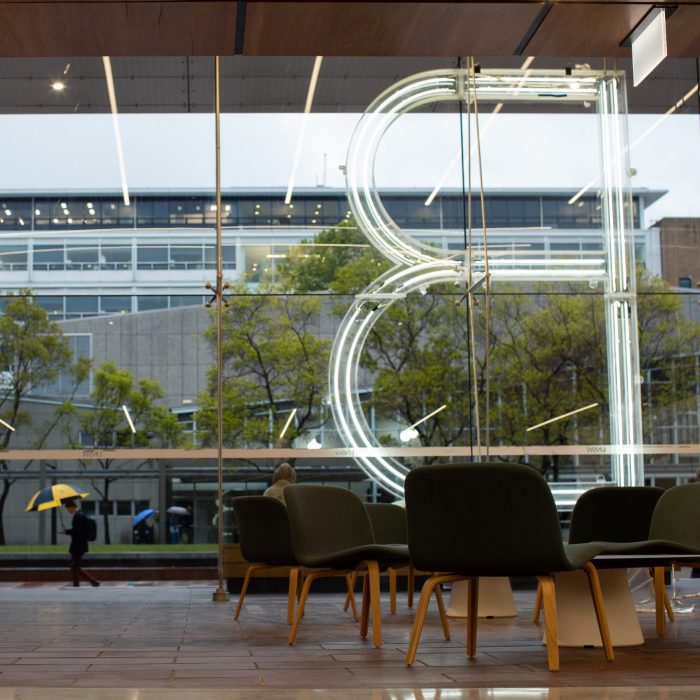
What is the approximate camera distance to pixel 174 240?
10.4 metres

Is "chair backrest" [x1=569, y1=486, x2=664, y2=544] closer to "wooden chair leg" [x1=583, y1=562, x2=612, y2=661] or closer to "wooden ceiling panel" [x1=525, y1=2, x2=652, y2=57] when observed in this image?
"wooden chair leg" [x1=583, y1=562, x2=612, y2=661]

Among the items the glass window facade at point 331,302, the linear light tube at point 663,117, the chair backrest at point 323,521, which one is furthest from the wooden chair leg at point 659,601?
the linear light tube at point 663,117

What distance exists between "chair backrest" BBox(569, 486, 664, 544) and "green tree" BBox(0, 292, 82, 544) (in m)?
6.19

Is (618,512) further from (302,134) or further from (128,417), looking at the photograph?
(302,134)

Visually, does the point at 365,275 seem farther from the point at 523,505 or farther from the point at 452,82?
the point at 523,505

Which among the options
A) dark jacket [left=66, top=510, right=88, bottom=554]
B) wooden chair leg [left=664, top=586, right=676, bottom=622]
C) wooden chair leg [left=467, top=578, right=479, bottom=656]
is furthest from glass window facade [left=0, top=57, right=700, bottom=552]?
wooden chair leg [left=467, top=578, right=479, bottom=656]

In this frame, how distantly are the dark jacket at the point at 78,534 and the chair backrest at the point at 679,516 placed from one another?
6394mm

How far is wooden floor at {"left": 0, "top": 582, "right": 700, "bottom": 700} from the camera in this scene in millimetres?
3168

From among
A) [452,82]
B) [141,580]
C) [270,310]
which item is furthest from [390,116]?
[141,580]

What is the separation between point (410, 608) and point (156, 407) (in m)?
4.45

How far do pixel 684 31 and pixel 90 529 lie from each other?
24.7 ft

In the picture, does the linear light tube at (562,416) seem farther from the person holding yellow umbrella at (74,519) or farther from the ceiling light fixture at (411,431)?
the person holding yellow umbrella at (74,519)

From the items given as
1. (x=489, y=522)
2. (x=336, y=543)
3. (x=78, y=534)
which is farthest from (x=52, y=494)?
(x=489, y=522)

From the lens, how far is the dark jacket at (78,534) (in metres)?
10.1
